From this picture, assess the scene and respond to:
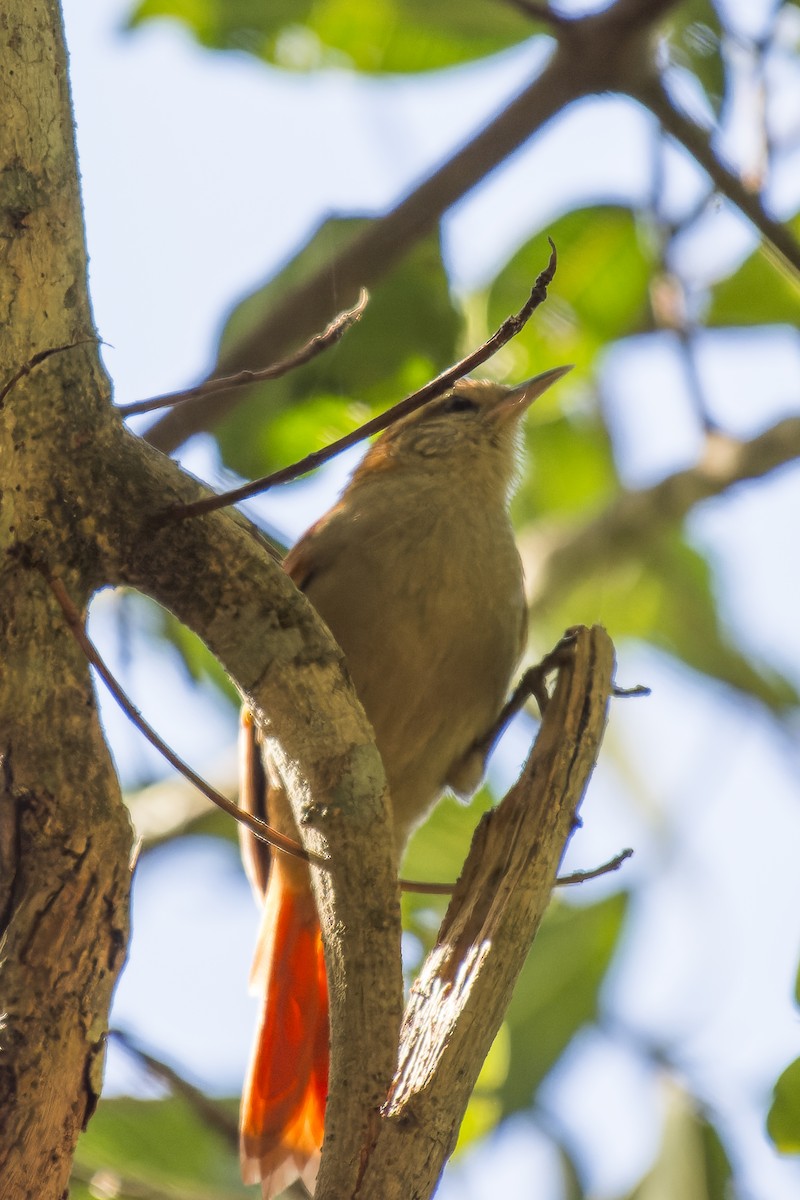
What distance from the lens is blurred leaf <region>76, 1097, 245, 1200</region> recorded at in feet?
13.0

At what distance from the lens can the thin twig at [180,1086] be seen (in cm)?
263

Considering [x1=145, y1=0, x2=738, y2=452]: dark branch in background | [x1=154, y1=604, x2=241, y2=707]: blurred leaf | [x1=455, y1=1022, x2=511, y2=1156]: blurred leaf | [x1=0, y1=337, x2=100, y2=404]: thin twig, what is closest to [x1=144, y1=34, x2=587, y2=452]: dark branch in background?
[x1=145, y1=0, x2=738, y2=452]: dark branch in background

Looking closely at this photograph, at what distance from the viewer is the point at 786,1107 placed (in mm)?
2496

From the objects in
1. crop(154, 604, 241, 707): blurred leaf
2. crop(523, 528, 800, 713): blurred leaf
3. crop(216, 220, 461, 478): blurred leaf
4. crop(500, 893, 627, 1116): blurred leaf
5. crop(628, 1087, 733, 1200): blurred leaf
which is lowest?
crop(628, 1087, 733, 1200): blurred leaf

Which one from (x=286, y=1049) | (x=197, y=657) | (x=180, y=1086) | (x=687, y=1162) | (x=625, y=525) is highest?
(x=625, y=525)

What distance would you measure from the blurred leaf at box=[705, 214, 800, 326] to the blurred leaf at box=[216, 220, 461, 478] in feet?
4.19

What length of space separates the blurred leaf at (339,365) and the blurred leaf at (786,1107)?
2.15 m

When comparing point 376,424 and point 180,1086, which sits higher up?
point 376,424

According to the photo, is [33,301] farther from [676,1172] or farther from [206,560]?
[676,1172]

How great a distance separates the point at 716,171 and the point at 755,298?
4.41 feet

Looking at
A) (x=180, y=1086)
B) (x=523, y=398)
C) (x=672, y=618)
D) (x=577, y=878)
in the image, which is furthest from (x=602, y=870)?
(x=672, y=618)

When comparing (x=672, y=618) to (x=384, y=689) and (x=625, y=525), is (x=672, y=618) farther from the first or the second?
(x=384, y=689)

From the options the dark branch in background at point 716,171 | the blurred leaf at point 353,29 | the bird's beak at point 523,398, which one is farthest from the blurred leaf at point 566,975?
the blurred leaf at point 353,29

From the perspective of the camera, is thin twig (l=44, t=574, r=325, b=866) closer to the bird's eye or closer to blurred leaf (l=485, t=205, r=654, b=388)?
the bird's eye
